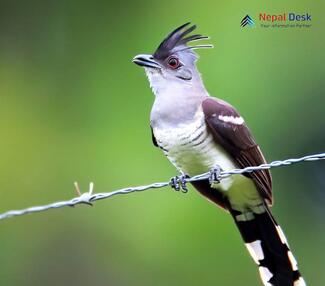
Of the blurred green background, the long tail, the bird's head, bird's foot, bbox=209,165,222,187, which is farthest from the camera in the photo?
the blurred green background

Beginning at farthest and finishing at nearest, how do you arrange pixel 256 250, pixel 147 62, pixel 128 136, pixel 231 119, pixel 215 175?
pixel 128 136 < pixel 147 62 < pixel 256 250 < pixel 231 119 < pixel 215 175

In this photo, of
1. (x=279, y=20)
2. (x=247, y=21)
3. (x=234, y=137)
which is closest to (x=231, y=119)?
(x=234, y=137)

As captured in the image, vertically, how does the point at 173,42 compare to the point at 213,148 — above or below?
above

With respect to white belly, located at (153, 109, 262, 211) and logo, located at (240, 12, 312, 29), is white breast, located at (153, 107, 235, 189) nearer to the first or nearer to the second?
white belly, located at (153, 109, 262, 211)

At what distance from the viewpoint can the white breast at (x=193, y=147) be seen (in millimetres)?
4324

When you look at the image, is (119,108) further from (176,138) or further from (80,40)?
(176,138)

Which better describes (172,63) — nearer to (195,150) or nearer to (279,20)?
(195,150)

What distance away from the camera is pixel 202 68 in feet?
22.0

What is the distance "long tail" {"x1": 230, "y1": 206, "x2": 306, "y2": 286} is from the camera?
4461 mm

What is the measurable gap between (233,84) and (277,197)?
4.13 feet

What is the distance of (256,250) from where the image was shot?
456 cm

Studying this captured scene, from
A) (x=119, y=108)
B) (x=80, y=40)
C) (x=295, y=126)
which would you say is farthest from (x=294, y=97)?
(x=80, y=40)

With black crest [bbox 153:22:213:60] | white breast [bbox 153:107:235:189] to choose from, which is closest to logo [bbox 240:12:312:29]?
black crest [bbox 153:22:213:60]

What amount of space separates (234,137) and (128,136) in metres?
2.98
